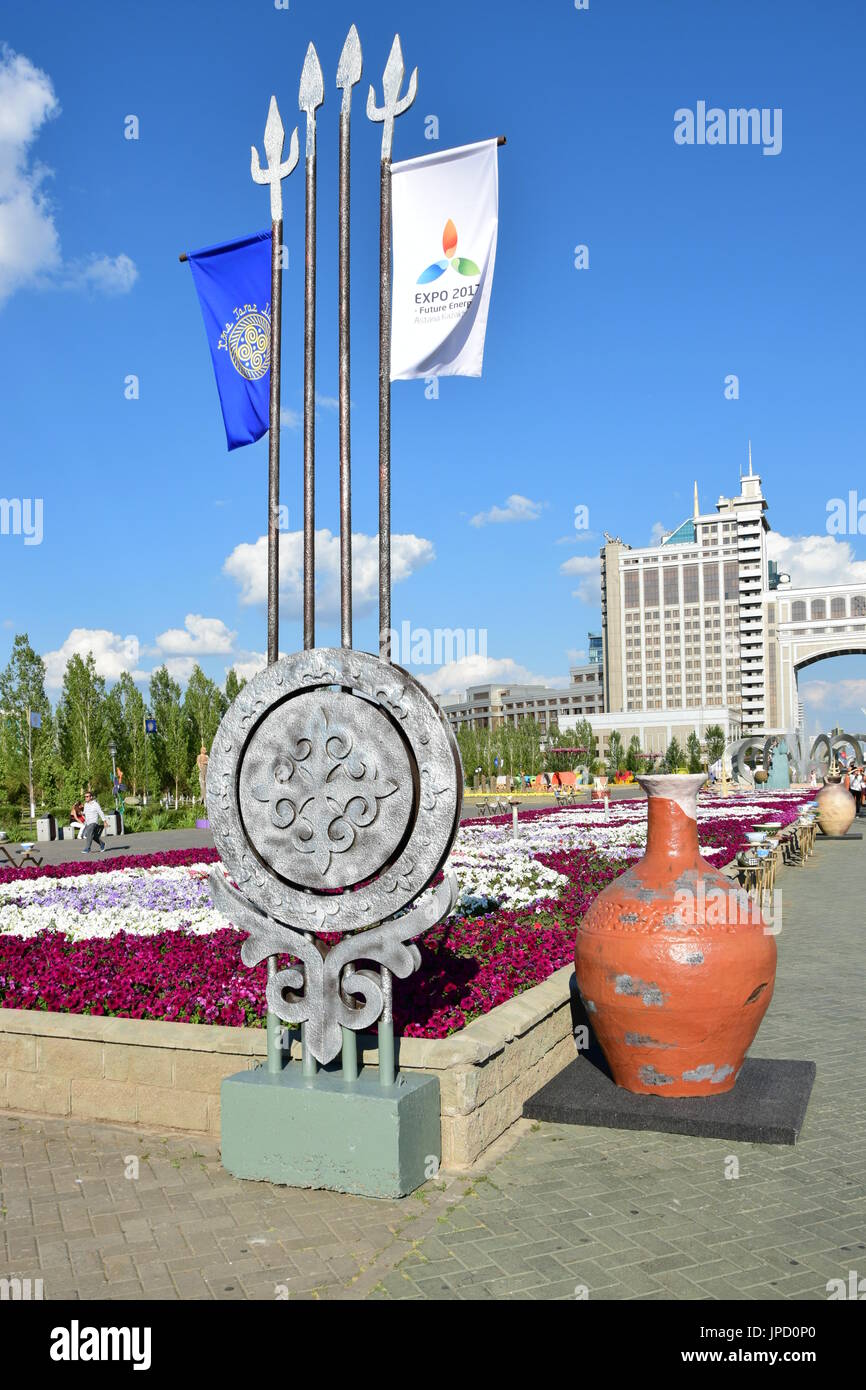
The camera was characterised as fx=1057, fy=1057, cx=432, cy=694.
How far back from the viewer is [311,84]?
6508mm

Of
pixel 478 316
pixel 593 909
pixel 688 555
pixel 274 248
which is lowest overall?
pixel 593 909

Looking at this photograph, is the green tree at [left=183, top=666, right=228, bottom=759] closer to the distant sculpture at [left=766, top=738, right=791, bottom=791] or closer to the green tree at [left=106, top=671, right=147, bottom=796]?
the green tree at [left=106, top=671, right=147, bottom=796]

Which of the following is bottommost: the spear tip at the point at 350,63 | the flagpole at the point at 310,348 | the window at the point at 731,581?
the flagpole at the point at 310,348

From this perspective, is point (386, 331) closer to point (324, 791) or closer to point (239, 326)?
point (239, 326)

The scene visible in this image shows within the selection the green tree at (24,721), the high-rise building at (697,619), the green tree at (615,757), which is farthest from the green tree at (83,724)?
the high-rise building at (697,619)

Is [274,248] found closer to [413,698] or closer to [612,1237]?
[413,698]

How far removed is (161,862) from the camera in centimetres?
1722

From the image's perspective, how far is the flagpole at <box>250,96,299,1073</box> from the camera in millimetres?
6438

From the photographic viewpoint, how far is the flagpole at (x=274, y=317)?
6.44m

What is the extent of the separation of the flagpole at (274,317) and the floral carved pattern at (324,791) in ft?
2.34

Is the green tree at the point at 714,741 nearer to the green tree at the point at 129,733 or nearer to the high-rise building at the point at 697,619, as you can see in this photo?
the high-rise building at the point at 697,619
